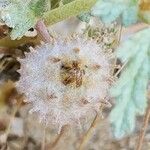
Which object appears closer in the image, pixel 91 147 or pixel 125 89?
pixel 125 89

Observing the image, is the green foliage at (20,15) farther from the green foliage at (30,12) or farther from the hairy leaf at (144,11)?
the hairy leaf at (144,11)

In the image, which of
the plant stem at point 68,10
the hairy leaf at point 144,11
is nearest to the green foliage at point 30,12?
the plant stem at point 68,10

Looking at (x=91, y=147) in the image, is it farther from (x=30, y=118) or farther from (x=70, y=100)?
(x=70, y=100)

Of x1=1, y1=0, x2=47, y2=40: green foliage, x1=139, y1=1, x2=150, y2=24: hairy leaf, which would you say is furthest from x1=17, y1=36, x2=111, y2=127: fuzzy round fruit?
x1=139, y1=1, x2=150, y2=24: hairy leaf

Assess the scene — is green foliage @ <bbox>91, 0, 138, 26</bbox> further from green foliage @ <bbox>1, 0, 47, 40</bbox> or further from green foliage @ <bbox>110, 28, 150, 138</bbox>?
green foliage @ <bbox>1, 0, 47, 40</bbox>

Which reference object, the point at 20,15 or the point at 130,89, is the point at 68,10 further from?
the point at 130,89

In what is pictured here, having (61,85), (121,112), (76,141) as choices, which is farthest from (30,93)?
(76,141)

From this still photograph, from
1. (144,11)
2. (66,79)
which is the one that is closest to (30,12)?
(66,79)
